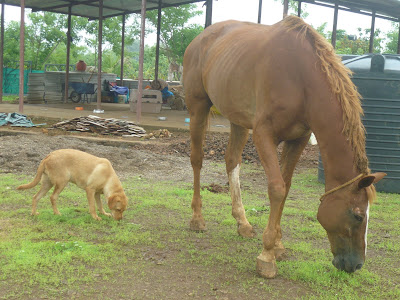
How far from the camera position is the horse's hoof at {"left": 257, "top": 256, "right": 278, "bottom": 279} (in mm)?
3852

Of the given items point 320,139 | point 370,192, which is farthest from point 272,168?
point 370,192

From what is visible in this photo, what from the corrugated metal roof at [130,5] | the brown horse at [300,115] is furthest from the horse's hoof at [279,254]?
the corrugated metal roof at [130,5]

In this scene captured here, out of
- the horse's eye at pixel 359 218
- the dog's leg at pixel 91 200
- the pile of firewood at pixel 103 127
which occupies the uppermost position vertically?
the horse's eye at pixel 359 218

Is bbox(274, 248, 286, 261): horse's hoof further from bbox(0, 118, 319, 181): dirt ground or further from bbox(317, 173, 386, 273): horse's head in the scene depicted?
bbox(0, 118, 319, 181): dirt ground

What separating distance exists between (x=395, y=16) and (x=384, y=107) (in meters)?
15.0

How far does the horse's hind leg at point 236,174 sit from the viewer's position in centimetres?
503

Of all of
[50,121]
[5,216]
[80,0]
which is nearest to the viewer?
[5,216]

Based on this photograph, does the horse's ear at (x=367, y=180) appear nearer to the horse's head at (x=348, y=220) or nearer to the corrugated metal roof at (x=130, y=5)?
the horse's head at (x=348, y=220)

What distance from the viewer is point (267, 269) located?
3.86 meters

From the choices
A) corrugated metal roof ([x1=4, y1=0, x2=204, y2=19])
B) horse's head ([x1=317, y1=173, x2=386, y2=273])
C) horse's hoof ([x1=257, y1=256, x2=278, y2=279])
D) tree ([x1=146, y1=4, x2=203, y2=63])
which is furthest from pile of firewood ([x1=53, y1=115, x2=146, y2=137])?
tree ([x1=146, y1=4, x2=203, y2=63])

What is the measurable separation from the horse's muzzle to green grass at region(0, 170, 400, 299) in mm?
196

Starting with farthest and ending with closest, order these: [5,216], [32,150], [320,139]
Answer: [32,150] → [5,216] → [320,139]

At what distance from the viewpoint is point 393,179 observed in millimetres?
7797

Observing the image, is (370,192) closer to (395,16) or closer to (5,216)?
(5,216)
